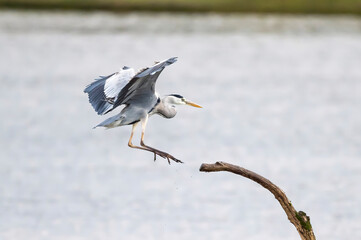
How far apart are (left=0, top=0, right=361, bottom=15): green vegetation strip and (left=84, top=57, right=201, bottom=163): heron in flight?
2925 cm

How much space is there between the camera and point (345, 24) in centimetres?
3466

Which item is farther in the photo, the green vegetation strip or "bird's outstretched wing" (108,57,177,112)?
the green vegetation strip

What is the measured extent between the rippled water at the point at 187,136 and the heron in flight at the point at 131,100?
12.4 feet

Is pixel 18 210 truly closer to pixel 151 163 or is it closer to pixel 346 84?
pixel 151 163

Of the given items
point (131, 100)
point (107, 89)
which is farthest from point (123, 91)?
point (107, 89)

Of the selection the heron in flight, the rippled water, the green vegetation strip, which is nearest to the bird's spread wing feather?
the heron in flight

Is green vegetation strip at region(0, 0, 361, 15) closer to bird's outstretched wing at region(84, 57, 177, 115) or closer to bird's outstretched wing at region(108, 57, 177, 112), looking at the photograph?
bird's outstretched wing at region(84, 57, 177, 115)

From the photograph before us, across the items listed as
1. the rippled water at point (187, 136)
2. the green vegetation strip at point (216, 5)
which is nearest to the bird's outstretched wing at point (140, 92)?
the rippled water at point (187, 136)

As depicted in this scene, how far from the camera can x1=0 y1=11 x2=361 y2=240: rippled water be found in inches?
462

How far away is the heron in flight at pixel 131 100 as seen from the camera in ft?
23.2

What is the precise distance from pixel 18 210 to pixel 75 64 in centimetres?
1511

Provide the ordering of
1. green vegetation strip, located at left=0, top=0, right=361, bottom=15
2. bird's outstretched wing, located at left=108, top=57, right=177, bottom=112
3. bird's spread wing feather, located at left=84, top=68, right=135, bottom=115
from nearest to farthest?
bird's outstretched wing, located at left=108, top=57, right=177, bottom=112, bird's spread wing feather, located at left=84, top=68, right=135, bottom=115, green vegetation strip, located at left=0, top=0, right=361, bottom=15

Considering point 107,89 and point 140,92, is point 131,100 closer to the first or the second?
point 140,92

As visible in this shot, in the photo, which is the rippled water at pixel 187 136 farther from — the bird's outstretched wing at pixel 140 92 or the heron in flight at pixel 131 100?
the bird's outstretched wing at pixel 140 92
